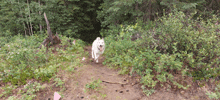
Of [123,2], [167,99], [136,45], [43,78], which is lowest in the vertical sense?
[167,99]

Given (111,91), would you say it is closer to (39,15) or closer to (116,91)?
(116,91)

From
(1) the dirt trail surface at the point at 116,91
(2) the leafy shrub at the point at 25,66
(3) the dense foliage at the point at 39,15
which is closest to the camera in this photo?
(1) the dirt trail surface at the point at 116,91

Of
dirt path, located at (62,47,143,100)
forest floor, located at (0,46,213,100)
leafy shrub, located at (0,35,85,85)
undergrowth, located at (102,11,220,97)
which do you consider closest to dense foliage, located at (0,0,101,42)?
leafy shrub, located at (0,35,85,85)

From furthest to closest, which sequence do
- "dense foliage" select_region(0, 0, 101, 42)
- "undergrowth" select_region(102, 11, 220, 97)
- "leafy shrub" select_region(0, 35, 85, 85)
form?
"dense foliage" select_region(0, 0, 101, 42) → "leafy shrub" select_region(0, 35, 85, 85) → "undergrowth" select_region(102, 11, 220, 97)

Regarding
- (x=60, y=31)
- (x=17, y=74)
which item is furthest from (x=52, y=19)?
(x=17, y=74)

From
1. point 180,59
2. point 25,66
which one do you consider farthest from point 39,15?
point 180,59

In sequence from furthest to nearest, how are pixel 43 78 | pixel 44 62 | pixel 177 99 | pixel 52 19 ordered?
1. pixel 52 19
2. pixel 44 62
3. pixel 43 78
4. pixel 177 99

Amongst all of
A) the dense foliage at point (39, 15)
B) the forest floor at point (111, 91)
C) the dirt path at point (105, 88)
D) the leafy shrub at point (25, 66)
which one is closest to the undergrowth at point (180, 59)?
the forest floor at point (111, 91)

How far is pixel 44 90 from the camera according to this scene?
380 cm

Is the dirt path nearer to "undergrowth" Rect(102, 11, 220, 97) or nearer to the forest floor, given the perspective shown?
the forest floor

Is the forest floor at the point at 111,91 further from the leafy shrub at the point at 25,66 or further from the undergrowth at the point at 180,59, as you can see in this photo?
the leafy shrub at the point at 25,66

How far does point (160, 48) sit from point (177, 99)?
2.00 meters

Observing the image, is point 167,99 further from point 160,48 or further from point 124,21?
point 124,21

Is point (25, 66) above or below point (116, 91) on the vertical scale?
above
